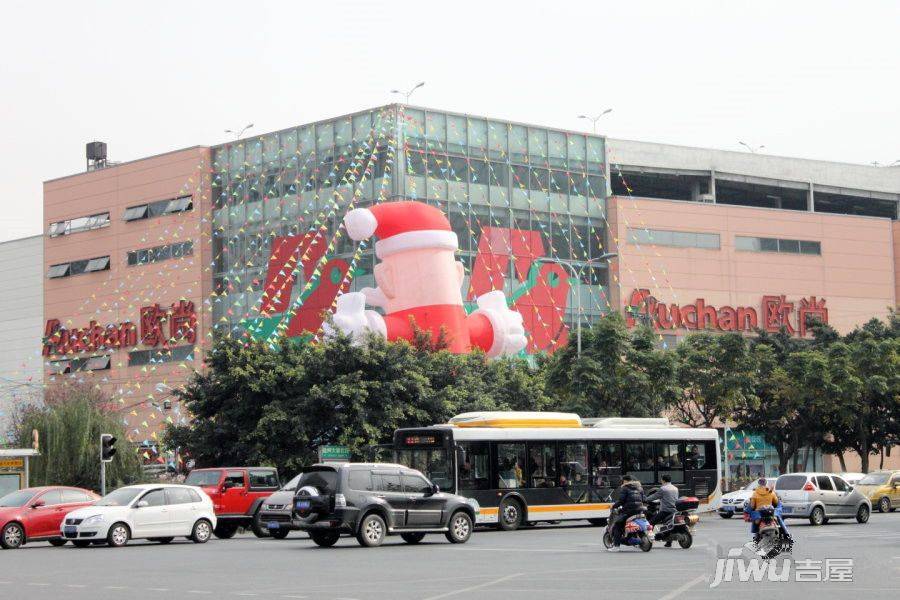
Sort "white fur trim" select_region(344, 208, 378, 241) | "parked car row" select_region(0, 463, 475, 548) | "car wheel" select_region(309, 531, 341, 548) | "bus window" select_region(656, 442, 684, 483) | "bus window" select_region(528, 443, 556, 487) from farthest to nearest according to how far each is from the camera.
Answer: "white fur trim" select_region(344, 208, 378, 241), "bus window" select_region(656, 442, 684, 483), "bus window" select_region(528, 443, 556, 487), "car wheel" select_region(309, 531, 341, 548), "parked car row" select_region(0, 463, 475, 548)

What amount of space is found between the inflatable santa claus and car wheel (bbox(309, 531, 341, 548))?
18313mm

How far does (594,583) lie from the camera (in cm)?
1864

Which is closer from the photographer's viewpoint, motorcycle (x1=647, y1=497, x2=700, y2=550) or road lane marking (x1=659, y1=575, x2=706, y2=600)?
road lane marking (x1=659, y1=575, x2=706, y2=600)

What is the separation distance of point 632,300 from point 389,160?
15.7 metres

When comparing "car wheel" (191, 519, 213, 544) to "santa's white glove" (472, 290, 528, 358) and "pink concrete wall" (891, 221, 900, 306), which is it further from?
"pink concrete wall" (891, 221, 900, 306)

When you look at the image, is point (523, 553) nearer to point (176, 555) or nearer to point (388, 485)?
point (388, 485)

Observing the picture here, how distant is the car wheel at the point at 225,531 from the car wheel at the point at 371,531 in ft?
25.6

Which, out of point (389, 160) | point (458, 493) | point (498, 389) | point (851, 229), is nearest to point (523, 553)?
Answer: point (458, 493)

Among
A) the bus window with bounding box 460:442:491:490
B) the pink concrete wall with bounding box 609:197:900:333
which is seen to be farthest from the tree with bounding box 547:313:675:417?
the pink concrete wall with bounding box 609:197:900:333

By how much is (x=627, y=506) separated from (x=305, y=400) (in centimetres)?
1719

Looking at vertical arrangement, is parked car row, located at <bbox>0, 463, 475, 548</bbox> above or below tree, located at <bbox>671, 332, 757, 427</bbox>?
below

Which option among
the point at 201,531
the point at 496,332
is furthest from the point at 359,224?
the point at 201,531

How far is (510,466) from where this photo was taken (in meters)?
35.5

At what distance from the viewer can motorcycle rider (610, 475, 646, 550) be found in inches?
1019
